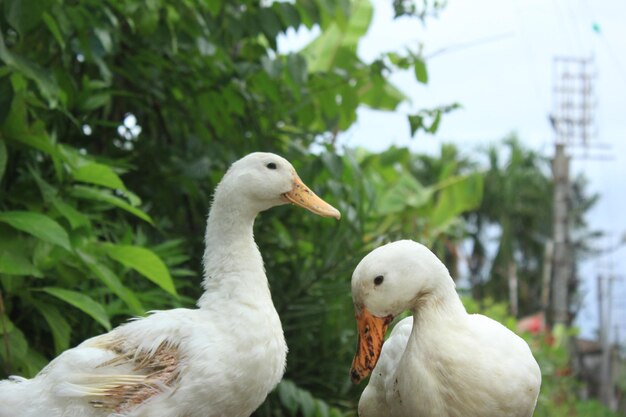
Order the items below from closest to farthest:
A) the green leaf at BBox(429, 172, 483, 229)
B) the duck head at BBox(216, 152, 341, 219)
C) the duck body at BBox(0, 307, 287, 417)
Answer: the duck body at BBox(0, 307, 287, 417) → the duck head at BBox(216, 152, 341, 219) → the green leaf at BBox(429, 172, 483, 229)

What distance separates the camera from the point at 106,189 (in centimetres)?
437

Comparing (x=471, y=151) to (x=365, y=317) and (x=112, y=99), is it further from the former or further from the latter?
(x=365, y=317)

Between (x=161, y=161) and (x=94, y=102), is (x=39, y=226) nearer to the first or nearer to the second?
(x=94, y=102)

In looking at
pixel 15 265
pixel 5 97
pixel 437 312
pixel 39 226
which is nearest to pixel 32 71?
pixel 5 97

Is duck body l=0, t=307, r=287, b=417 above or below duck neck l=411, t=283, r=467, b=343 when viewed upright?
below

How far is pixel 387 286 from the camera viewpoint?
278cm

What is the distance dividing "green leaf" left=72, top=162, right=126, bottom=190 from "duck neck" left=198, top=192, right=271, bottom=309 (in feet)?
2.64

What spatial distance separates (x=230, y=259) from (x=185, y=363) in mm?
411

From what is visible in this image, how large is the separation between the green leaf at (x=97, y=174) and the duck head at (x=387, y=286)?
1.32 meters

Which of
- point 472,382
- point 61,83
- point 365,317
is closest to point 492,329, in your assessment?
point 472,382

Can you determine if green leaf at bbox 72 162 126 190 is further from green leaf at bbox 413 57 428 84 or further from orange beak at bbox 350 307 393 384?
green leaf at bbox 413 57 428 84

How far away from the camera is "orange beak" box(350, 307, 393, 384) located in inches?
113

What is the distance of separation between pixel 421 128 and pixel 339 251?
1.02 m

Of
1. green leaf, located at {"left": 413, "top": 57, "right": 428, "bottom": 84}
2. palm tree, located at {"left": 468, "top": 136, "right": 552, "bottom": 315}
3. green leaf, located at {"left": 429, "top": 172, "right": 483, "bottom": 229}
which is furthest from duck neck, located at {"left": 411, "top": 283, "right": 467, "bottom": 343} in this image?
palm tree, located at {"left": 468, "top": 136, "right": 552, "bottom": 315}
